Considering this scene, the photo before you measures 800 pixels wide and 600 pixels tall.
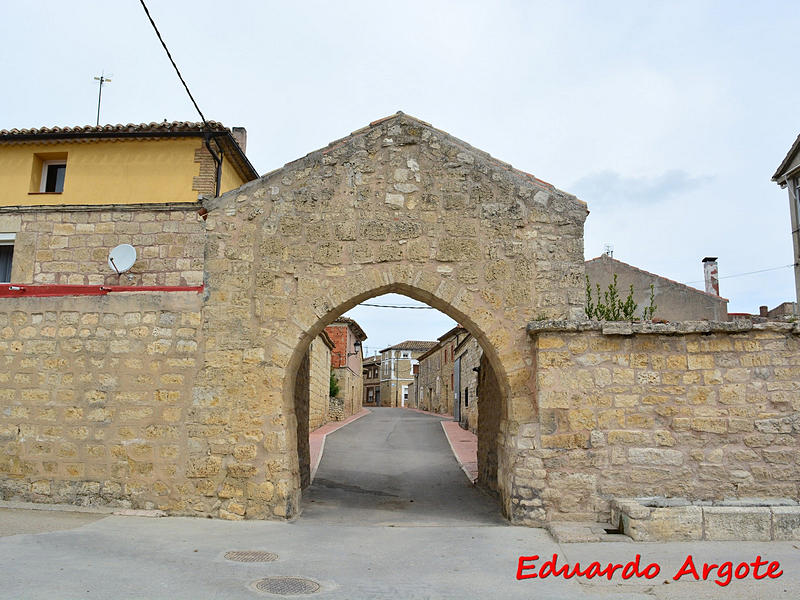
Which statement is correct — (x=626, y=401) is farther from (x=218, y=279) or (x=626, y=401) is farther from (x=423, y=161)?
(x=218, y=279)

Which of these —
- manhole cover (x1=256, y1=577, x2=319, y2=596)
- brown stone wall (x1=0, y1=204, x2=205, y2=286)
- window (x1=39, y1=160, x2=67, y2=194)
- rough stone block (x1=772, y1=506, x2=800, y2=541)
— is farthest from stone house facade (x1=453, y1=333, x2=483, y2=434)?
manhole cover (x1=256, y1=577, x2=319, y2=596)

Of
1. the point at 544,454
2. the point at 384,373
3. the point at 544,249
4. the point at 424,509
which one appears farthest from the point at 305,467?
the point at 384,373

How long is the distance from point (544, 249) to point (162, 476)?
16.9 ft

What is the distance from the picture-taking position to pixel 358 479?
11.0 metres

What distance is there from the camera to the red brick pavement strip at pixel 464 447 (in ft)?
39.5

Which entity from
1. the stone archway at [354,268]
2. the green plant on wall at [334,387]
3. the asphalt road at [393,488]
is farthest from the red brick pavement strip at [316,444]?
the green plant on wall at [334,387]

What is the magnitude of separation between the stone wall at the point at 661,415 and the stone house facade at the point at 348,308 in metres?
0.02

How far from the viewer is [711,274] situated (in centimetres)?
2341

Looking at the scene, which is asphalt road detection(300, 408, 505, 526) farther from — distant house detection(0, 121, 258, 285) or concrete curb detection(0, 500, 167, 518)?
distant house detection(0, 121, 258, 285)

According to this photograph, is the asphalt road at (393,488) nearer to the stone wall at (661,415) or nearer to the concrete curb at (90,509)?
the stone wall at (661,415)

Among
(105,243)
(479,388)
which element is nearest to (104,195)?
→ (105,243)

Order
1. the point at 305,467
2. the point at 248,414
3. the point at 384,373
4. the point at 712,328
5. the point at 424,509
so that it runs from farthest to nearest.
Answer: the point at 384,373 < the point at 305,467 < the point at 424,509 < the point at 248,414 < the point at 712,328

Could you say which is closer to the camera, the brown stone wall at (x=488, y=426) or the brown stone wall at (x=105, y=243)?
the brown stone wall at (x=488, y=426)

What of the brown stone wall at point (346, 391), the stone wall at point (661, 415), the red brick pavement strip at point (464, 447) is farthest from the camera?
the brown stone wall at point (346, 391)
